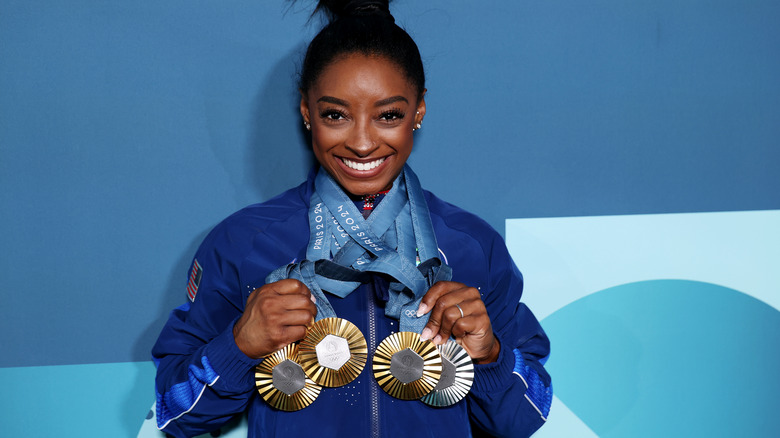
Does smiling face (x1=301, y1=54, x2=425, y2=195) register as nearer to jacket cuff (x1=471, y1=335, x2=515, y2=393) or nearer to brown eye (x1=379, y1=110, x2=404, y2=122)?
brown eye (x1=379, y1=110, x2=404, y2=122)

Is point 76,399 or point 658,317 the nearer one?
point 76,399

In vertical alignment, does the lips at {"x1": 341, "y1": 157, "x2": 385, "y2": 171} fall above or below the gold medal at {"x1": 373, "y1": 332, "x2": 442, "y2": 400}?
above

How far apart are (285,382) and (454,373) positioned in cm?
30

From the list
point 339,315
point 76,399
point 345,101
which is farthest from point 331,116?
point 76,399

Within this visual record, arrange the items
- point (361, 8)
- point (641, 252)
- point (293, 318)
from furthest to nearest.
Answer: point (641, 252), point (361, 8), point (293, 318)

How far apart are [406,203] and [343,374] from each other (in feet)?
1.21

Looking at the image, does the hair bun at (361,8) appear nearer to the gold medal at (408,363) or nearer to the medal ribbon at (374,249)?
the medal ribbon at (374,249)

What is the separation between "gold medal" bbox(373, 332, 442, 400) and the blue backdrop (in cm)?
55

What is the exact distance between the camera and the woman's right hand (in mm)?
1212

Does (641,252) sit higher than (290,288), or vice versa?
(641,252)

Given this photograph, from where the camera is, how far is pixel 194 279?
1.47 metres

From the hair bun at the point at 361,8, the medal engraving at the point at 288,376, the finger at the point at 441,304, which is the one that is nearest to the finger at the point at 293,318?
the medal engraving at the point at 288,376

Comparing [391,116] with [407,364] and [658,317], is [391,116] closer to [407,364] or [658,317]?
[407,364]

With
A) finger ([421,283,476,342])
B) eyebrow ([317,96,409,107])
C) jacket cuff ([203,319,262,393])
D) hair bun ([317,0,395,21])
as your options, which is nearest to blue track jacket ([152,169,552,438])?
jacket cuff ([203,319,262,393])
